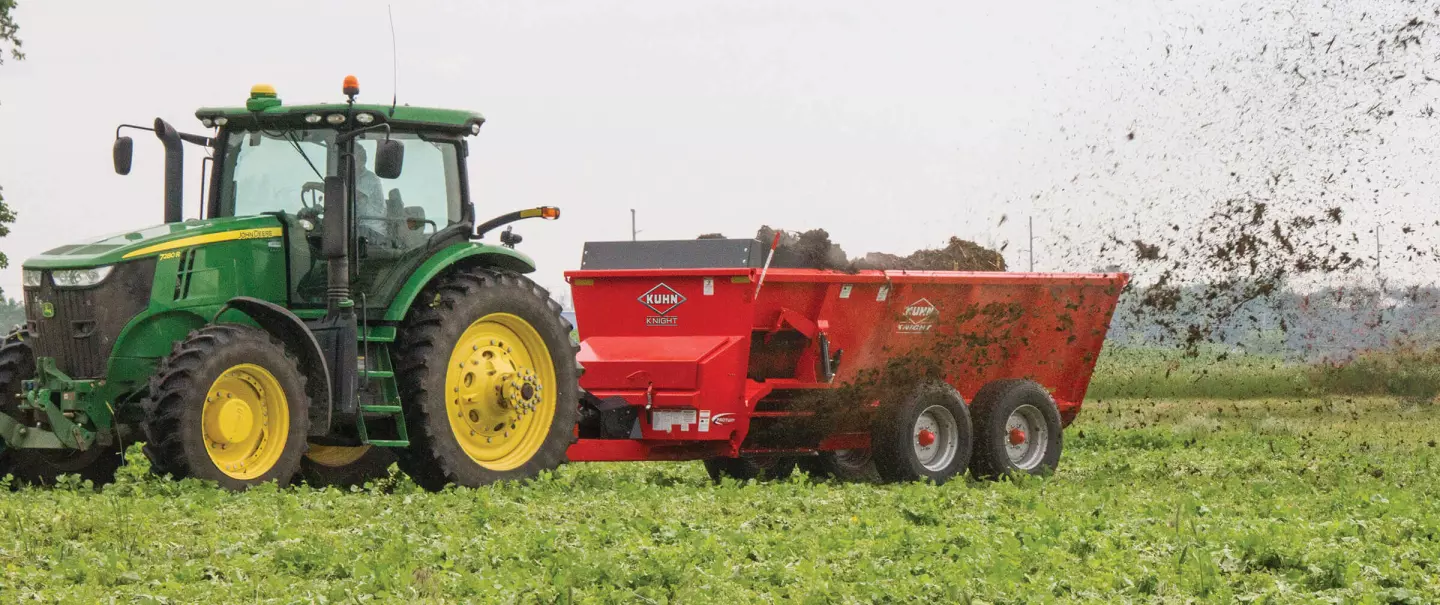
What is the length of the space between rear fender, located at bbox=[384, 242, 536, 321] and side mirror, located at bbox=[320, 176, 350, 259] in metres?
0.46

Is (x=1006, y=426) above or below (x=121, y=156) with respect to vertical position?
below

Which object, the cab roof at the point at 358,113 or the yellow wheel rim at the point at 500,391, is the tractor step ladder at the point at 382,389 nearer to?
the yellow wheel rim at the point at 500,391

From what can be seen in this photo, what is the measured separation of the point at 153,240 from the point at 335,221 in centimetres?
106

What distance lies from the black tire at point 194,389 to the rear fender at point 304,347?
269mm

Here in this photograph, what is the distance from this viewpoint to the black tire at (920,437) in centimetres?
1219

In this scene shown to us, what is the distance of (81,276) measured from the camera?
30.1 ft

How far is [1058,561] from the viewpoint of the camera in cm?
729

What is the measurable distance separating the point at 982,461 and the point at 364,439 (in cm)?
543

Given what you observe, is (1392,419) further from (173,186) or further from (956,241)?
(173,186)

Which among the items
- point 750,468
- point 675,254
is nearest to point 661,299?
point 675,254

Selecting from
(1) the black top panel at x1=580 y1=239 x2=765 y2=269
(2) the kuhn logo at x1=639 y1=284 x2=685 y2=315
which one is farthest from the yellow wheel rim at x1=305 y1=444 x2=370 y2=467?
(1) the black top panel at x1=580 y1=239 x2=765 y2=269

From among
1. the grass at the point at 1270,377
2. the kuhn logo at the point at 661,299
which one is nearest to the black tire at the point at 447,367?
the kuhn logo at the point at 661,299

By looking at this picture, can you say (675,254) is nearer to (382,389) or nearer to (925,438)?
(925,438)

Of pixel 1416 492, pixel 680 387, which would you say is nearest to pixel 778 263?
pixel 680 387
